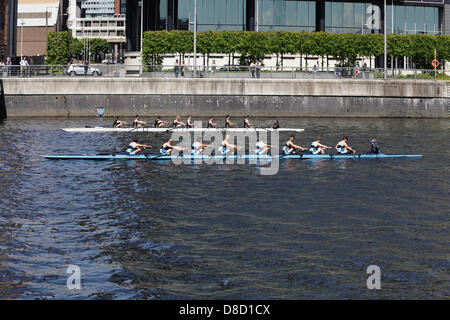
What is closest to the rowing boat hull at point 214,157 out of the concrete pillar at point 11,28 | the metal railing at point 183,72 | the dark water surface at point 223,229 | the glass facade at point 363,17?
the dark water surface at point 223,229

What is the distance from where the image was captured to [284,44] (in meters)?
73.2

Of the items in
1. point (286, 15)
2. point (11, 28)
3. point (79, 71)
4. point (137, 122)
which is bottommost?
point (137, 122)

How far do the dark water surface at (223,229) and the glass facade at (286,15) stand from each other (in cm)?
5558

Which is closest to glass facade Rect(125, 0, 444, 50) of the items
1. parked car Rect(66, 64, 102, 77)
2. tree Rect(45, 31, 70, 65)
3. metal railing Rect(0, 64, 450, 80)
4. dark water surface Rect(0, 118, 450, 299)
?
parked car Rect(66, 64, 102, 77)

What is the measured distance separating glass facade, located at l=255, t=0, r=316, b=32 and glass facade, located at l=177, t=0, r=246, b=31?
327 cm

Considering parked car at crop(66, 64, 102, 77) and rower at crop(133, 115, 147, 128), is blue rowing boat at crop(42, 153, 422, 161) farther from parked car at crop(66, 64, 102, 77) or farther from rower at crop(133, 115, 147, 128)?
parked car at crop(66, 64, 102, 77)

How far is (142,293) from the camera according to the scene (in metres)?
15.7

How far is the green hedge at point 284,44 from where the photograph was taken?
71.9 meters

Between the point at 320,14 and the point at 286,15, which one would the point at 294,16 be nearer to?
the point at 286,15

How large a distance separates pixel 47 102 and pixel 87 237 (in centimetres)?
4117

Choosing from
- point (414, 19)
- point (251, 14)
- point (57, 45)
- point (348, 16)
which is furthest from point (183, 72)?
point (57, 45)

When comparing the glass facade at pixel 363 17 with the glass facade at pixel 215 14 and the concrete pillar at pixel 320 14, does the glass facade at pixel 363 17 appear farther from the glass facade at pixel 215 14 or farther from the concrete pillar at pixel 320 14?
the glass facade at pixel 215 14

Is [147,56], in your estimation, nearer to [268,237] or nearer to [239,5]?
[239,5]

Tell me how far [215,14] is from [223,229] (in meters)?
69.4
